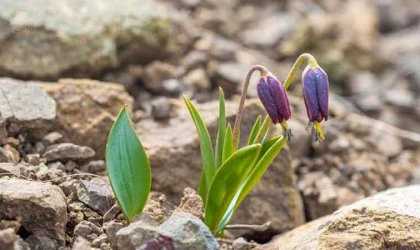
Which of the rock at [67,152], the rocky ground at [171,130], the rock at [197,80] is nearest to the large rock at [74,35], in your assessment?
the rocky ground at [171,130]

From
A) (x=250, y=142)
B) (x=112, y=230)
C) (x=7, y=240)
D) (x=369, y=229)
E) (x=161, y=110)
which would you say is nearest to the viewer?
(x=7, y=240)

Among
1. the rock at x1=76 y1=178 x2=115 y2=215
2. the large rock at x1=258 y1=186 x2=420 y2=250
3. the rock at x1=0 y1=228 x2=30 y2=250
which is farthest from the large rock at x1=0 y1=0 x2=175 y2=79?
the rock at x1=0 y1=228 x2=30 y2=250

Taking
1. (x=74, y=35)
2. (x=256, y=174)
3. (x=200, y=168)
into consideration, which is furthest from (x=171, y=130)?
(x=256, y=174)

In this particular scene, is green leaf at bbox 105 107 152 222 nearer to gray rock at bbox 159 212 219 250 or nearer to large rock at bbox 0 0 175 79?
gray rock at bbox 159 212 219 250

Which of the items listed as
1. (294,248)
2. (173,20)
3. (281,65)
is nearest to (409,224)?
(294,248)

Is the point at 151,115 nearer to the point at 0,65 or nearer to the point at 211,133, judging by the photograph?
the point at 211,133

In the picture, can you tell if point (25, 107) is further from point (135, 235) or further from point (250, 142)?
point (135, 235)
